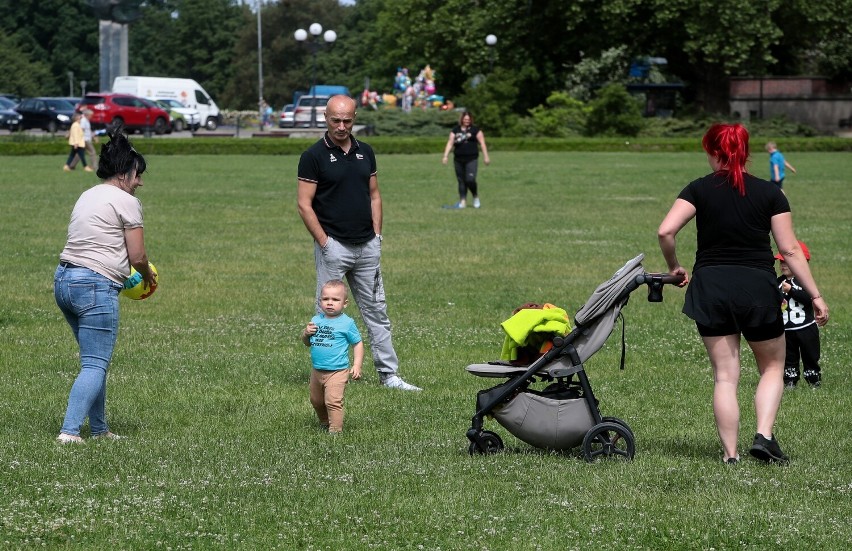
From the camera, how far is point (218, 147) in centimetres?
4894

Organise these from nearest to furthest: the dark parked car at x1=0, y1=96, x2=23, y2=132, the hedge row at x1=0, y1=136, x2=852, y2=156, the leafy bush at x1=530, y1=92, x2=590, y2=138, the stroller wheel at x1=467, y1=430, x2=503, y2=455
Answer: the stroller wheel at x1=467, y1=430, x2=503, y2=455, the hedge row at x1=0, y1=136, x2=852, y2=156, the leafy bush at x1=530, y1=92, x2=590, y2=138, the dark parked car at x1=0, y1=96, x2=23, y2=132

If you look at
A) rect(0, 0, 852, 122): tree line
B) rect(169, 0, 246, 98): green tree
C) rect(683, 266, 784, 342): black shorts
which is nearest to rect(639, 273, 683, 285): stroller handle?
rect(683, 266, 784, 342): black shorts

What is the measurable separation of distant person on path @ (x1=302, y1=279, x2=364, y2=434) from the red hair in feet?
7.89

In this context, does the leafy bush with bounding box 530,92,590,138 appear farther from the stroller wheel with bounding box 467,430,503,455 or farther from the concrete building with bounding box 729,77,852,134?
Answer: the stroller wheel with bounding box 467,430,503,455

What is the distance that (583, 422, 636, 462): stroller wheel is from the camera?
720 cm

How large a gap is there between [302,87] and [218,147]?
6389 cm

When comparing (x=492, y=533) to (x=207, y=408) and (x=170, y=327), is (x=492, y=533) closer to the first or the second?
(x=207, y=408)

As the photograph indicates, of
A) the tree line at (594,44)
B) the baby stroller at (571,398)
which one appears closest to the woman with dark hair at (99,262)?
the baby stroller at (571,398)

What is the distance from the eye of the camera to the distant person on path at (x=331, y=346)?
8.03 metres

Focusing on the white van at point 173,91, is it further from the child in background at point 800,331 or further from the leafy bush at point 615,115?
the child in background at point 800,331

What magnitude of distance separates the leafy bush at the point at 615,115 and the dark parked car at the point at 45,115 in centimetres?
2468

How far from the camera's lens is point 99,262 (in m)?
7.53

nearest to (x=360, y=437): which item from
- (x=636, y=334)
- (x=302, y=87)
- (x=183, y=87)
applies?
(x=636, y=334)

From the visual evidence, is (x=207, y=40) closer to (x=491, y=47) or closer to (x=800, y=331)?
(x=491, y=47)
